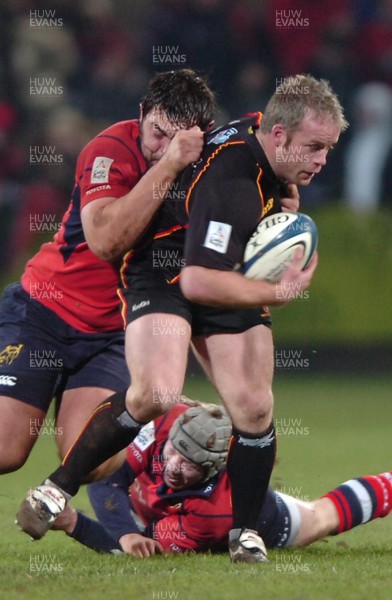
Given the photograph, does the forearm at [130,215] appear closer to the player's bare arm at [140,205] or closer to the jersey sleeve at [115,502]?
the player's bare arm at [140,205]

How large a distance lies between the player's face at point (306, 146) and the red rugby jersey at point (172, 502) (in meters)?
1.22

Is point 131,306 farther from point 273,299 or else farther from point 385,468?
point 385,468

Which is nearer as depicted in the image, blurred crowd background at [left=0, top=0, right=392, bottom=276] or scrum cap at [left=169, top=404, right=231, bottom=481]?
scrum cap at [left=169, top=404, right=231, bottom=481]

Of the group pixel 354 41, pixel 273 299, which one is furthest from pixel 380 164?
pixel 273 299

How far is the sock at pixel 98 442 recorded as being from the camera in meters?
4.59

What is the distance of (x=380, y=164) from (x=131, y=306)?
7.39 meters

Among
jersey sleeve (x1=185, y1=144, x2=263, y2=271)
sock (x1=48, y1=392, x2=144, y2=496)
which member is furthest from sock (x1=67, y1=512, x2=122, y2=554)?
jersey sleeve (x1=185, y1=144, x2=263, y2=271)

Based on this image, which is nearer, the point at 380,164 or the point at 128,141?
the point at 128,141

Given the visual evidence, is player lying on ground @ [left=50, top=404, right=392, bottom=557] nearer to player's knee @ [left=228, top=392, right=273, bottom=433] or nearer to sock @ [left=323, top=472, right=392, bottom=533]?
sock @ [left=323, top=472, right=392, bottom=533]

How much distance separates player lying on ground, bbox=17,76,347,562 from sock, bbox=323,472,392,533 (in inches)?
22.8

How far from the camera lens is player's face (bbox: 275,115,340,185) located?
452 centimetres

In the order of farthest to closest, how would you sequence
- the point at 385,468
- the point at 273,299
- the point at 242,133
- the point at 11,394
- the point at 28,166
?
the point at 28,166 < the point at 385,468 < the point at 11,394 < the point at 242,133 < the point at 273,299

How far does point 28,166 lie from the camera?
38.0ft

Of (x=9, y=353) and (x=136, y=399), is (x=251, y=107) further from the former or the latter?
(x=136, y=399)
